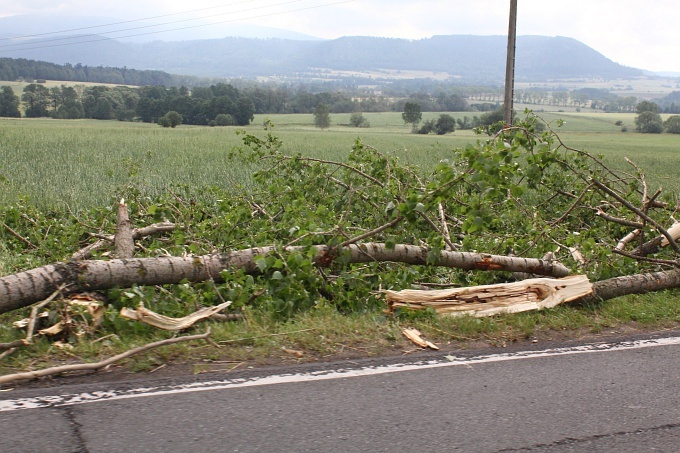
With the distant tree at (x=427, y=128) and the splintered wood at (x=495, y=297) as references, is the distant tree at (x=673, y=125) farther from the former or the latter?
the splintered wood at (x=495, y=297)

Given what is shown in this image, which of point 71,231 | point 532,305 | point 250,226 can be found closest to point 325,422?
point 532,305

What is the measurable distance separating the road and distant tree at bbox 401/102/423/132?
39238 mm

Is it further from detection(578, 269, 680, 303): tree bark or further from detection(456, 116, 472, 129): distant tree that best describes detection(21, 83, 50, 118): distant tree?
detection(578, 269, 680, 303): tree bark

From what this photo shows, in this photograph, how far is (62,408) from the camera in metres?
3.68

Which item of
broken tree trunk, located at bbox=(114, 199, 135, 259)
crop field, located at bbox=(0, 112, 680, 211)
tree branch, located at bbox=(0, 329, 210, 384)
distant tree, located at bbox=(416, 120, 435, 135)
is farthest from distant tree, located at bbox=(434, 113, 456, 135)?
tree branch, located at bbox=(0, 329, 210, 384)

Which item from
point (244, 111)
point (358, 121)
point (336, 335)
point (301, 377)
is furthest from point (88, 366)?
point (358, 121)

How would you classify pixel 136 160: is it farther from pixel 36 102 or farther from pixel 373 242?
pixel 36 102

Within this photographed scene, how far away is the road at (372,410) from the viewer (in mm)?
3400

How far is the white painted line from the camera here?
12.4ft

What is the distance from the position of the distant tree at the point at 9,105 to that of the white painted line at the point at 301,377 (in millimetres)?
40140

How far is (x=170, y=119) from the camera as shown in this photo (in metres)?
37.6

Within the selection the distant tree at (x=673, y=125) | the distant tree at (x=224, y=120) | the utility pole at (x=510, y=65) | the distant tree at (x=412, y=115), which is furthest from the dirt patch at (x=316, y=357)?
the distant tree at (x=673, y=125)

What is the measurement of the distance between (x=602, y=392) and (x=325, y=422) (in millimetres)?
1769

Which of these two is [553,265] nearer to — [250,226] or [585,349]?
[585,349]
